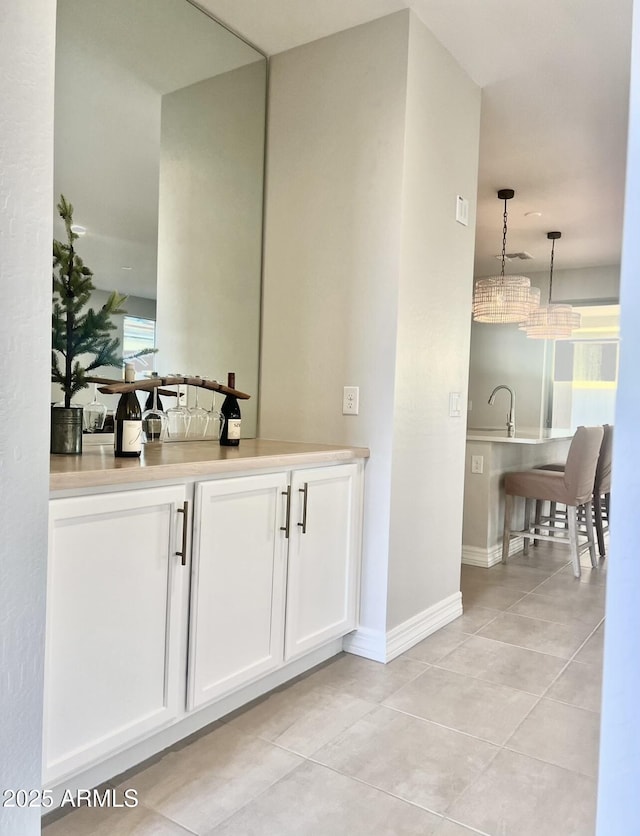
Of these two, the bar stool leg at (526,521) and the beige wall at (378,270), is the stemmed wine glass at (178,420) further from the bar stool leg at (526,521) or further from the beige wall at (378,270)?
the bar stool leg at (526,521)

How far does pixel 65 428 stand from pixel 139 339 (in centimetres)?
60

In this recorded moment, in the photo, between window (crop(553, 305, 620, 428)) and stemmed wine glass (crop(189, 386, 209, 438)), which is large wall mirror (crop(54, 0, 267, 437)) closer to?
stemmed wine glass (crop(189, 386, 209, 438))

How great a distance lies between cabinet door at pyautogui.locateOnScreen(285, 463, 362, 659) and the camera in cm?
226

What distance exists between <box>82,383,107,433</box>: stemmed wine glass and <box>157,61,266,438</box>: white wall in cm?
34

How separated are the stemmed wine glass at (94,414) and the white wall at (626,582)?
1916 mm

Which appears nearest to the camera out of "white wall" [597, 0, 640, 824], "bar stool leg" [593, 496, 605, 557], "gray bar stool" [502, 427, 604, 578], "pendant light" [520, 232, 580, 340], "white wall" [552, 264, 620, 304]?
"white wall" [597, 0, 640, 824]

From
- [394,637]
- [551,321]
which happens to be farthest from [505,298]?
[394,637]

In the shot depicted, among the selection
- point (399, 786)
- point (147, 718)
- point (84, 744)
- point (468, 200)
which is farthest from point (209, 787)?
point (468, 200)

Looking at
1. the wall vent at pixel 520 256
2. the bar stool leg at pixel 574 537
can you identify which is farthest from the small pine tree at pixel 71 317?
the wall vent at pixel 520 256

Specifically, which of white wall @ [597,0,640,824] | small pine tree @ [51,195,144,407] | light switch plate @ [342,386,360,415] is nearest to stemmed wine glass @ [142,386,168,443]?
small pine tree @ [51,195,144,407]

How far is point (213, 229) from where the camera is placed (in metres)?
2.68

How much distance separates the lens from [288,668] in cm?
236

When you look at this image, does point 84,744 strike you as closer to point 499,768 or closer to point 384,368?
point 499,768

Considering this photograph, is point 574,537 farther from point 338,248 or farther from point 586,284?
point 586,284
